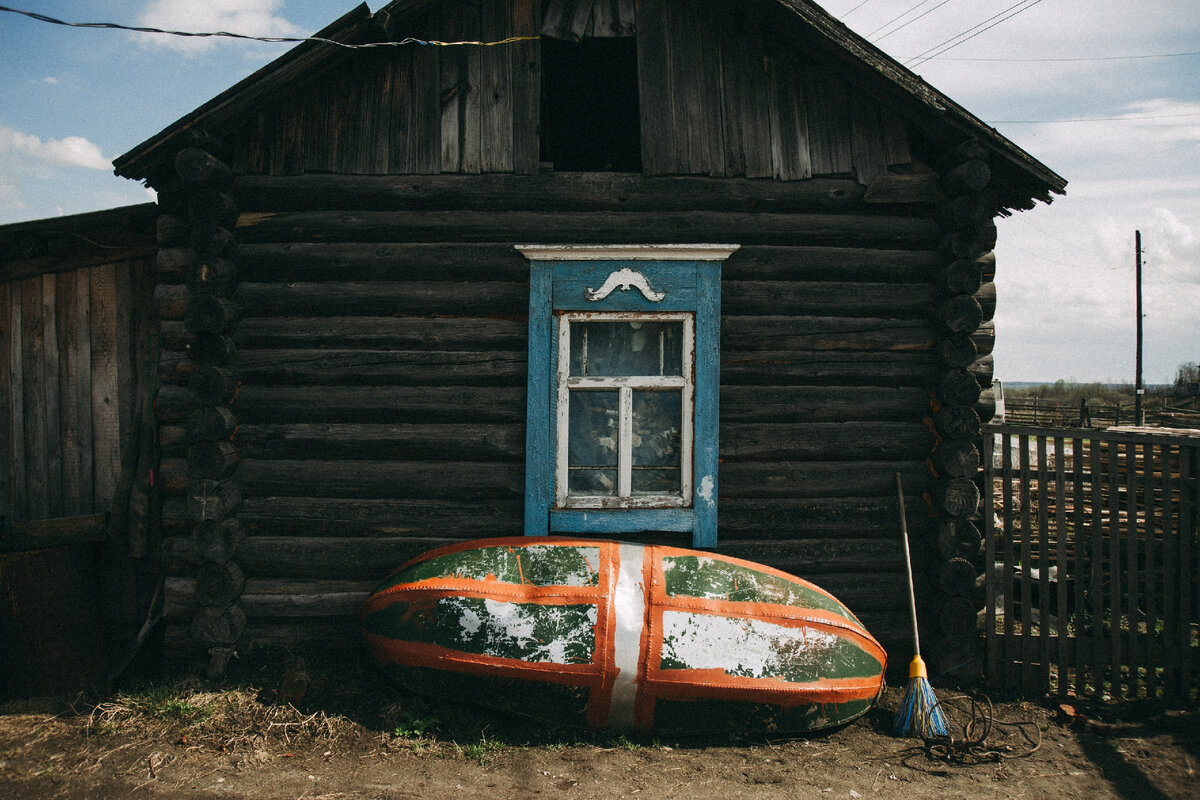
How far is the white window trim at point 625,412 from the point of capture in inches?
202

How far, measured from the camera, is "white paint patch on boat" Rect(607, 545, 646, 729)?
4.11 m

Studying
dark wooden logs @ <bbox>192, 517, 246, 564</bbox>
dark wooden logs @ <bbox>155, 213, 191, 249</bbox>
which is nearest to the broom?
dark wooden logs @ <bbox>192, 517, 246, 564</bbox>

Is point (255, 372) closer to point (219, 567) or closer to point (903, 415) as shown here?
point (219, 567)

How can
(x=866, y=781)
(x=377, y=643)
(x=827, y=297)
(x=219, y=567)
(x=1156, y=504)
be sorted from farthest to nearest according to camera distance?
1. (x=1156, y=504)
2. (x=827, y=297)
3. (x=219, y=567)
4. (x=377, y=643)
5. (x=866, y=781)

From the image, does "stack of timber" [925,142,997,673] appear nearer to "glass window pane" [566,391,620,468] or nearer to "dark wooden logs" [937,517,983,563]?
"dark wooden logs" [937,517,983,563]

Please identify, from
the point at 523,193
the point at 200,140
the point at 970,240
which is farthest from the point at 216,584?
the point at 970,240

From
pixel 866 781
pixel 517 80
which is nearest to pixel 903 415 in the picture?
pixel 866 781

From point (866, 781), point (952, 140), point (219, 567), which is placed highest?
point (952, 140)

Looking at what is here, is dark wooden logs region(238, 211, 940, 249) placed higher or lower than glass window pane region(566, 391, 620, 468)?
higher

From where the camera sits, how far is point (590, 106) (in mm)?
8070

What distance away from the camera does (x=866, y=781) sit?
12.9 ft

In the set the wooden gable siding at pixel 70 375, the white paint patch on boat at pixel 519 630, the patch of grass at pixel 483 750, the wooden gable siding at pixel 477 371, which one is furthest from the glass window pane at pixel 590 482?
the wooden gable siding at pixel 70 375

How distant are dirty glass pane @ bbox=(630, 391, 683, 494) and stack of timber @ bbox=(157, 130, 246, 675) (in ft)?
9.72

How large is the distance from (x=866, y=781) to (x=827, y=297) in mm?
3285
